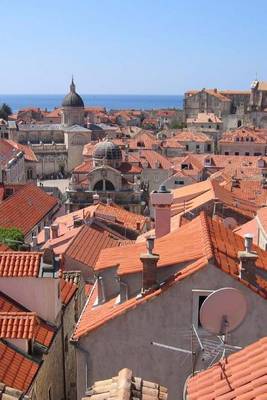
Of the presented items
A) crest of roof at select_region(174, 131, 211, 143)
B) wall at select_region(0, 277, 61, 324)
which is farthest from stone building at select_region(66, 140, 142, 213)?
crest of roof at select_region(174, 131, 211, 143)

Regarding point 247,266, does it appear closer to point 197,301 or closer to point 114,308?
point 197,301

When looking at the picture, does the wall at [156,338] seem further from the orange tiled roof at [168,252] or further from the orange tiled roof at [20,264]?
the orange tiled roof at [20,264]

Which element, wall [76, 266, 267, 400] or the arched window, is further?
the arched window

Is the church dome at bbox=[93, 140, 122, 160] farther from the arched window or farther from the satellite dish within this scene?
the satellite dish

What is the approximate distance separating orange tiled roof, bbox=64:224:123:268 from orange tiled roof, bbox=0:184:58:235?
844 centimetres

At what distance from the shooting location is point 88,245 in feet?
74.6

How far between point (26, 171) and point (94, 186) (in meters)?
27.3

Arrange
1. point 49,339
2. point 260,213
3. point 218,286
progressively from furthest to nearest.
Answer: point 260,213, point 49,339, point 218,286

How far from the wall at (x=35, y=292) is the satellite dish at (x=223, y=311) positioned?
581 centimetres

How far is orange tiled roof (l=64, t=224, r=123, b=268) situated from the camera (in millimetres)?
21153

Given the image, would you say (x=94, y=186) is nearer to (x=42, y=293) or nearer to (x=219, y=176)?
(x=219, y=176)

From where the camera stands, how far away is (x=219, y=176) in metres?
49.9

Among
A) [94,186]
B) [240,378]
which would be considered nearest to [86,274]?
[240,378]

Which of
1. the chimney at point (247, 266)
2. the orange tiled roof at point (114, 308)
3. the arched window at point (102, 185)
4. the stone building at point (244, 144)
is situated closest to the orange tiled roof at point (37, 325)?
the orange tiled roof at point (114, 308)
